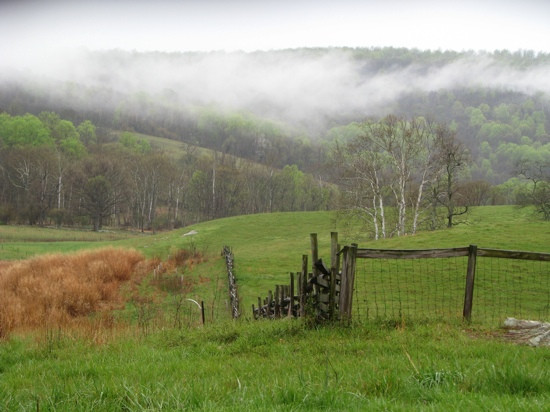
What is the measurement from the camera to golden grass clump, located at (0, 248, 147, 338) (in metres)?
15.6

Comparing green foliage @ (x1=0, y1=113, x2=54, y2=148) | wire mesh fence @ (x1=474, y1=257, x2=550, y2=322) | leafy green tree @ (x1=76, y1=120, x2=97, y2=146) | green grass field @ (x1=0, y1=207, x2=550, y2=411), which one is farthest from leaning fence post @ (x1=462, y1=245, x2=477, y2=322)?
leafy green tree @ (x1=76, y1=120, x2=97, y2=146)

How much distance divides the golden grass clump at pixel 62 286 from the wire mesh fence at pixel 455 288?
12.6 meters

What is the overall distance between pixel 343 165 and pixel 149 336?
122 ft

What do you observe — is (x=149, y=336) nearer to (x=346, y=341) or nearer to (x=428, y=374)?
(x=346, y=341)

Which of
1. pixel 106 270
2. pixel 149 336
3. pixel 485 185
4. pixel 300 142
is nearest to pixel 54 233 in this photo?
pixel 106 270

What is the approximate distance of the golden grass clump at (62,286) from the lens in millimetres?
15570

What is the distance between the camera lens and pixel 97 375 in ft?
19.7

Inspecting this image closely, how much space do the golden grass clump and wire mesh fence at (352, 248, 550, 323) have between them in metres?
12.6

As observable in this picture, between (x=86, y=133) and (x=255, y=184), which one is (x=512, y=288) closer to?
(x=255, y=184)

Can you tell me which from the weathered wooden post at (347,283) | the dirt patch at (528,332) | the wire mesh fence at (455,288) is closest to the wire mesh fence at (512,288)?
the wire mesh fence at (455,288)

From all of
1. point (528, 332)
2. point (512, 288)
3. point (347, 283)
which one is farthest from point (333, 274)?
point (512, 288)

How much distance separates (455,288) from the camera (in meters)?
20.4

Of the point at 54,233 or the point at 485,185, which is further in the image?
the point at 485,185

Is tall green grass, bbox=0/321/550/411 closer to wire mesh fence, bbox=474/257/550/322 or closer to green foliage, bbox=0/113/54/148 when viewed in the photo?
wire mesh fence, bbox=474/257/550/322
